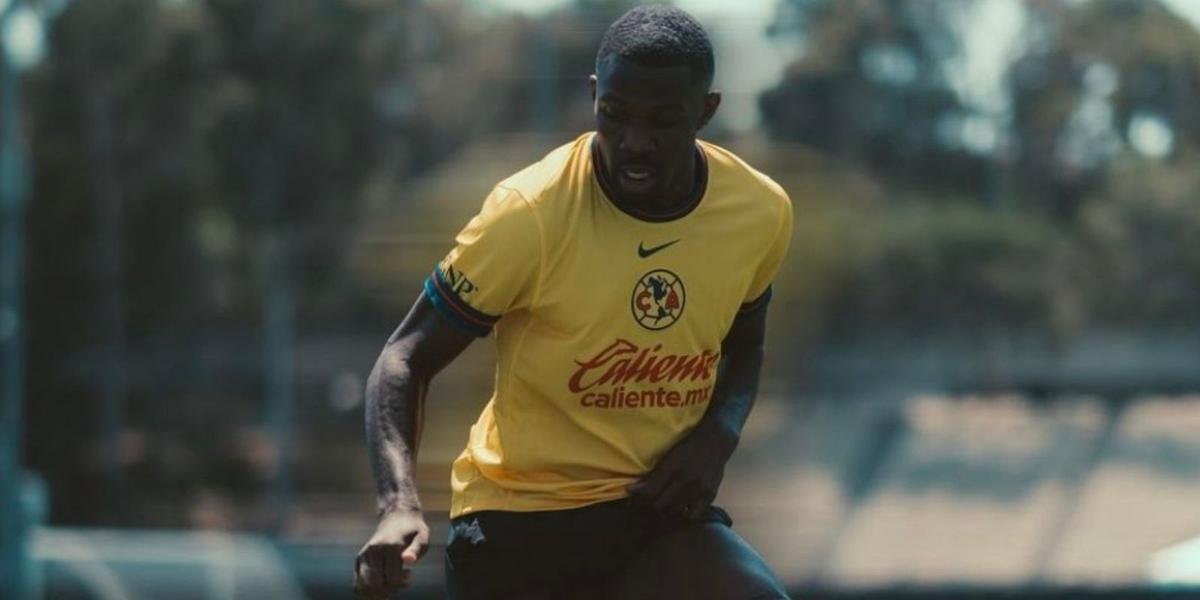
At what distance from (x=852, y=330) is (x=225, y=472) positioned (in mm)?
11988

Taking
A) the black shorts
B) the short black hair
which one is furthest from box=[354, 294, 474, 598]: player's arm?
the short black hair

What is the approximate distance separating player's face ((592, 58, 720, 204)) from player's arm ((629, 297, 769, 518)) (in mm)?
445

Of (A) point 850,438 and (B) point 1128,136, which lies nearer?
(A) point 850,438

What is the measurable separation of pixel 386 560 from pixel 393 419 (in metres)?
0.37

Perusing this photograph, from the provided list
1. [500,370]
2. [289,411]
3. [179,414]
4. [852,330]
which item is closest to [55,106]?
[179,414]

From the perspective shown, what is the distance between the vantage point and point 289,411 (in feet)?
73.0

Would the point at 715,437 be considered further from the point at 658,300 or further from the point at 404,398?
the point at 404,398

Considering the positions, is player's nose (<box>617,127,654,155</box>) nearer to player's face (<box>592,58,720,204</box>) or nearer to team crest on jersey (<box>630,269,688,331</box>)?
player's face (<box>592,58,720,204</box>)

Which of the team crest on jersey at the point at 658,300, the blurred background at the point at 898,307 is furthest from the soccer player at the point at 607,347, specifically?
the blurred background at the point at 898,307

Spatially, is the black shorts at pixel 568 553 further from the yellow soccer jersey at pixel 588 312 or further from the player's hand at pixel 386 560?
the player's hand at pixel 386 560

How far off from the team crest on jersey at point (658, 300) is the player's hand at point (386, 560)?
534 millimetres

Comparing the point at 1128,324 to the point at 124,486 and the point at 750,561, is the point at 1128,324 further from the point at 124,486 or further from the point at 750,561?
the point at 124,486

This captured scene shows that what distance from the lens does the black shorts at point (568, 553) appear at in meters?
3.79

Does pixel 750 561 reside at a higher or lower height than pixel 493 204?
lower
